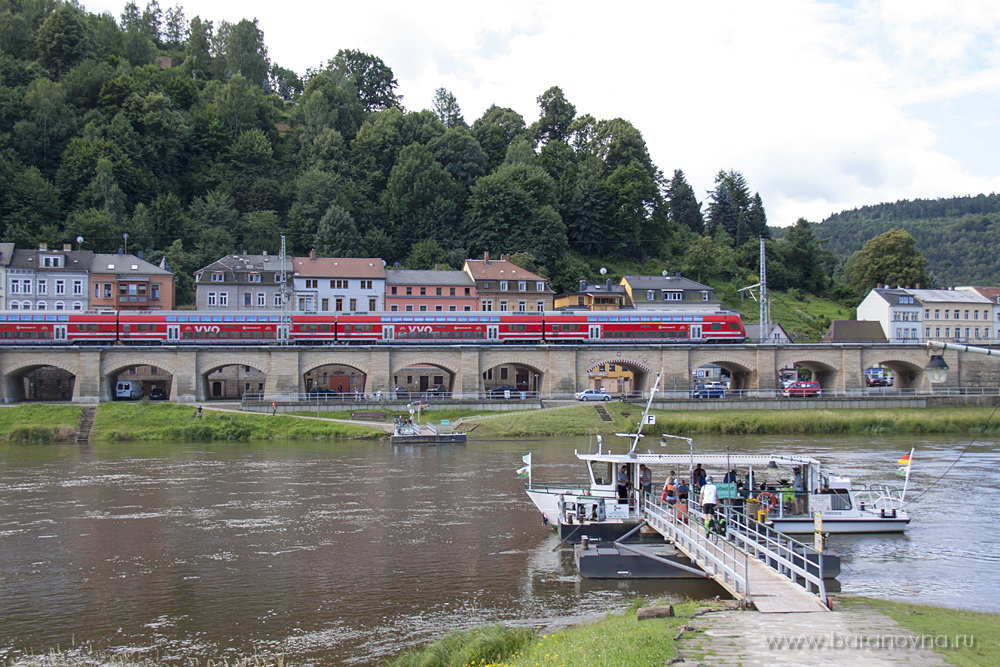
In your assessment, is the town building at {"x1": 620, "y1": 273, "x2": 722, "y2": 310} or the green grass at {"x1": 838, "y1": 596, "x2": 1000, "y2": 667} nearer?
the green grass at {"x1": 838, "y1": 596, "x2": 1000, "y2": 667}

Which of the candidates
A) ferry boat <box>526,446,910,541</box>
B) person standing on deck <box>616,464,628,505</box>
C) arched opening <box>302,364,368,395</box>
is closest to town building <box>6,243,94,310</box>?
arched opening <box>302,364,368,395</box>

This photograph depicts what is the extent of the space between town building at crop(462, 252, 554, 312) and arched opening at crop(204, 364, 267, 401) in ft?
78.7

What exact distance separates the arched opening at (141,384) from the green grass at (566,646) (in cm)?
5638

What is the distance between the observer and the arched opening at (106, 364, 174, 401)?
69.6 m

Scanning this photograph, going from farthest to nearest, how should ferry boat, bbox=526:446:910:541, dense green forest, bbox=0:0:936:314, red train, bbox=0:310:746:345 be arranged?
dense green forest, bbox=0:0:936:314
red train, bbox=0:310:746:345
ferry boat, bbox=526:446:910:541

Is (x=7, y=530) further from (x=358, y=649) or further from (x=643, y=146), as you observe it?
(x=643, y=146)

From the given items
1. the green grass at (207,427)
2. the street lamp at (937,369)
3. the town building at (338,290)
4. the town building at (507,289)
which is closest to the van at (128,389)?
the green grass at (207,427)

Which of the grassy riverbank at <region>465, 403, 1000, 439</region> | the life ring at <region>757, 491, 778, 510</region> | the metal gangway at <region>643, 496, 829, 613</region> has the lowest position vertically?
the metal gangway at <region>643, 496, 829, 613</region>

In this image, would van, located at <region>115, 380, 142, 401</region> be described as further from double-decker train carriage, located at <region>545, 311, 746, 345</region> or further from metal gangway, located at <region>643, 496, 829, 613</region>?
metal gangway, located at <region>643, 496, 829, 613</region>

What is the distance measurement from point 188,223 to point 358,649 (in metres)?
93.6

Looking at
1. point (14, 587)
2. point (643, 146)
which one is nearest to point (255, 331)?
point (14, 587)

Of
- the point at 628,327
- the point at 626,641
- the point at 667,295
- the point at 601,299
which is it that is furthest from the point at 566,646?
the point at 667,295

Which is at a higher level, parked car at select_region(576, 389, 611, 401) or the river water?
parked car at select_region(576, 389, 611, 401)

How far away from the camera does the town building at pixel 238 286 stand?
83.2m
